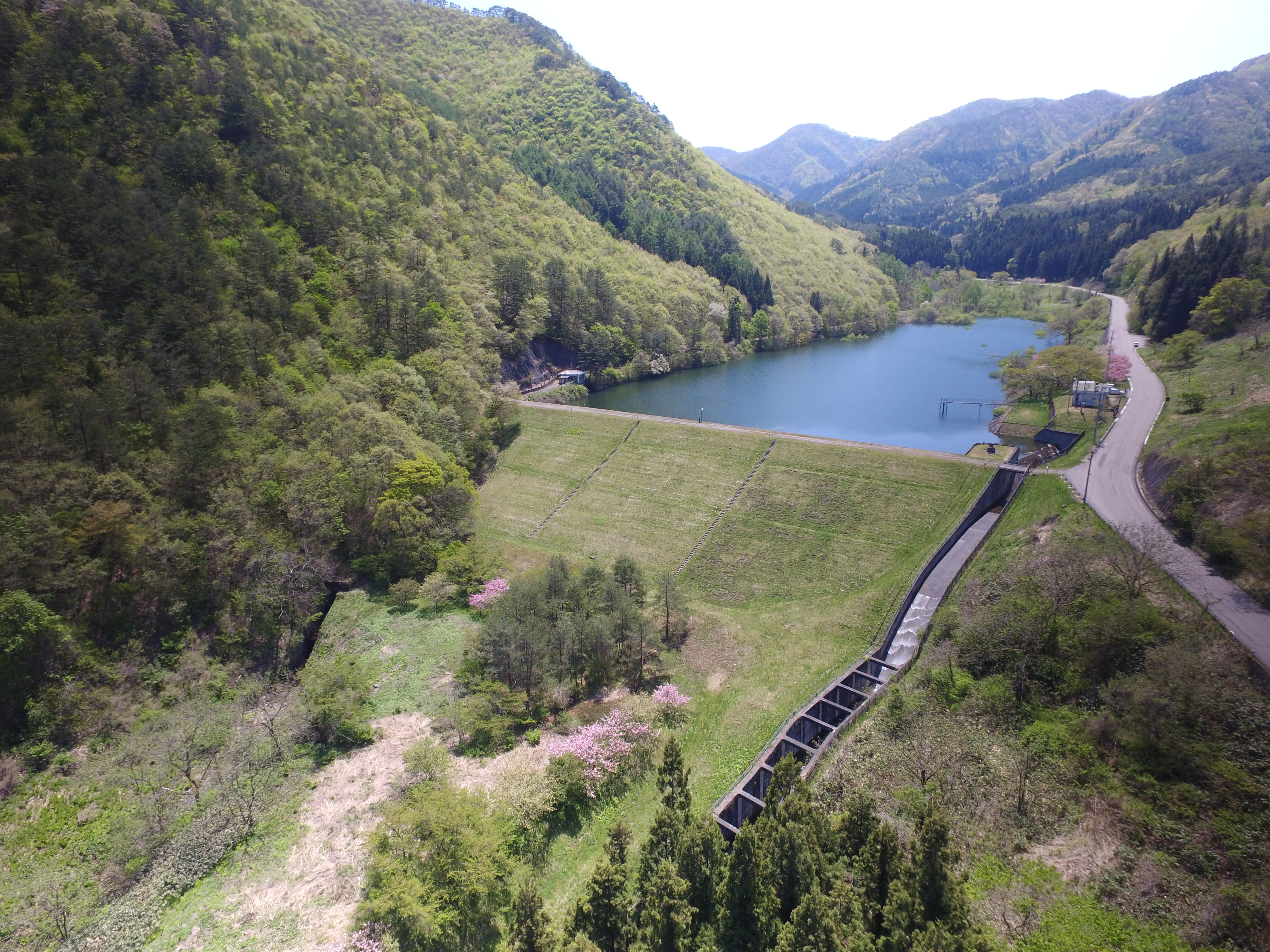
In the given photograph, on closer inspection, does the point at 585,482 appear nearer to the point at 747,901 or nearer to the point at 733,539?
the point at 733,539

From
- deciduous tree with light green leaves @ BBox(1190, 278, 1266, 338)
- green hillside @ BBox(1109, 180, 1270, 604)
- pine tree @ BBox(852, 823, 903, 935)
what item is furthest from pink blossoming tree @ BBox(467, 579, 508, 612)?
deciduous tree with light green leaves @ BBox(1190, 278, 1266, 338)

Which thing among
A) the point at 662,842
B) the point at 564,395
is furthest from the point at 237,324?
the point at 662,842

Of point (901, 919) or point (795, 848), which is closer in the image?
point (901, 919)

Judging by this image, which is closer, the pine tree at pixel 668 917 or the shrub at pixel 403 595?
the pine tree at pixel 668 917

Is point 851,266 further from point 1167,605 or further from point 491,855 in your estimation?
point 491,855

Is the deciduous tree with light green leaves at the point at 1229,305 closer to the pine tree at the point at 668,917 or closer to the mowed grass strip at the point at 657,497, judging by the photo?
the mowed grass strip at the point at 657,497

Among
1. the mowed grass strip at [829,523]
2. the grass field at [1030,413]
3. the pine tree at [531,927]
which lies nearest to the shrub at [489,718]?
the pine tree at [531,927]

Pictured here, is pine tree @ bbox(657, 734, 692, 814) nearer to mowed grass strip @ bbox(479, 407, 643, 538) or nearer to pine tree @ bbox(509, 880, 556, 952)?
pine tree @ bbox(509, 880, 556, 952)
